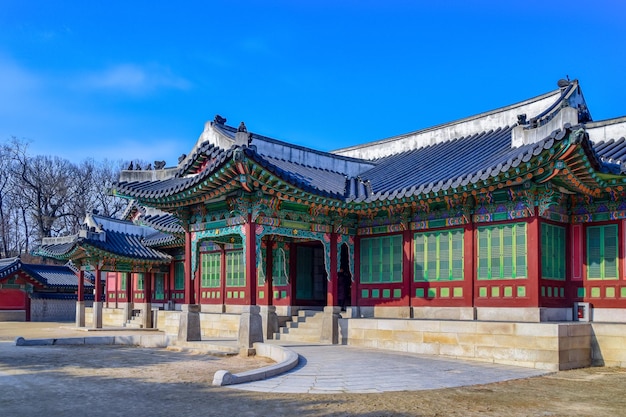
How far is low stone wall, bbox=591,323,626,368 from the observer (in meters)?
14.4

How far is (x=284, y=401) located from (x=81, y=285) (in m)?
27.0

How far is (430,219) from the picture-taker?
18391mm

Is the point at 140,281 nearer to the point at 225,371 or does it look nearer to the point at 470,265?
the point at 470,265

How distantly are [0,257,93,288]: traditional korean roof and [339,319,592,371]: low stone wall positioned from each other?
3028 centimetres

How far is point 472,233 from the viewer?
17328mm

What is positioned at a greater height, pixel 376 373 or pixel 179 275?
pixel 179 275

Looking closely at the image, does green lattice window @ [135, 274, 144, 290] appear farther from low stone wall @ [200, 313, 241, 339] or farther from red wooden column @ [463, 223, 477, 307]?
red wooden column @ [463, 223, 477, 307]

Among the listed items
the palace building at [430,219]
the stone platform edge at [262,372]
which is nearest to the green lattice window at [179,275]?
the palace building at [430,219]

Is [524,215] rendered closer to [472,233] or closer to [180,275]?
[472,233]

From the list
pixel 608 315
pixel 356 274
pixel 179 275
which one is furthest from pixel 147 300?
pixel 608 315

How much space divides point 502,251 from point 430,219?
253 centimetres

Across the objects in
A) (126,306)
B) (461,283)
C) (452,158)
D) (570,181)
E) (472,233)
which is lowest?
(126,306)

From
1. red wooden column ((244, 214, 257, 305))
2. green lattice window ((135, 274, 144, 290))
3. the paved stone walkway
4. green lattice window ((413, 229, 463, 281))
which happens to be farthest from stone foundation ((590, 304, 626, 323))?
green lattice window ((135, 274, 144, 290))

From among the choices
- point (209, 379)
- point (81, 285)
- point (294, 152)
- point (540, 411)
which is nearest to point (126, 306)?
point (81, 285)
